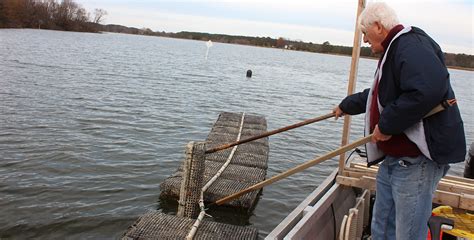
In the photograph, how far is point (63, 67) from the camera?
89.9 feet

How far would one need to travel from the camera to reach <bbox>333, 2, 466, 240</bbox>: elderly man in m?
2.90

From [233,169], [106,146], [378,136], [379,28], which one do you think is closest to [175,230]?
[378,136]

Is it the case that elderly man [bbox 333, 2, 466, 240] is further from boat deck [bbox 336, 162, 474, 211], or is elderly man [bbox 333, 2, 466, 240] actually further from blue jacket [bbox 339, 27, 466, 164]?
boat deck [bbox 336, 162, 474, 211]

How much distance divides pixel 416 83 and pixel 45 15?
131 m

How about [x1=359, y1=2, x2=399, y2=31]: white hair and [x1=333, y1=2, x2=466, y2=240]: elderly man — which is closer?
[x1=333, y1=2, x2=466, y2=240]: elderly man

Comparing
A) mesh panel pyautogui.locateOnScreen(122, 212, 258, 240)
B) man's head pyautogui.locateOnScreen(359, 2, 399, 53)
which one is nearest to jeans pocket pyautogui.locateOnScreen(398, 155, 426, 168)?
man's head pyautogui.locateOnScreen(359, 2, 399, 53)

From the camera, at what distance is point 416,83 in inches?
113

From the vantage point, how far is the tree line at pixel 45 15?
92125 millimetres

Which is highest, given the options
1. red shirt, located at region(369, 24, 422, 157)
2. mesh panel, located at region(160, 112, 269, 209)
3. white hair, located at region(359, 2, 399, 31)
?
white hair, located at region(359, 2, 399, 31)

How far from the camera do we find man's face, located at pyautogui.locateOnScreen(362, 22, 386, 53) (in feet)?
10.8

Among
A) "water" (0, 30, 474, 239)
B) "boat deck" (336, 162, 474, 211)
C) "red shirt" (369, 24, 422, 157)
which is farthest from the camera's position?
"water" (0, 30, 474, 239)

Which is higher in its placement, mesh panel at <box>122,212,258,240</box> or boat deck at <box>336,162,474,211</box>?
boat deck at <box>336,162,474,211</box>

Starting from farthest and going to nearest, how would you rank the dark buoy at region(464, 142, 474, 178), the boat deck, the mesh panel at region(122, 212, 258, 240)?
the dark buoy at region(464, 142, 474, 178)
the mesh panel at region(122, 212, 258, 240)
the boat deck

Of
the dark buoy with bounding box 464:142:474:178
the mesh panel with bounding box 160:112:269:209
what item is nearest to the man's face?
the mesh panel with bounding box 160:112:269:209
